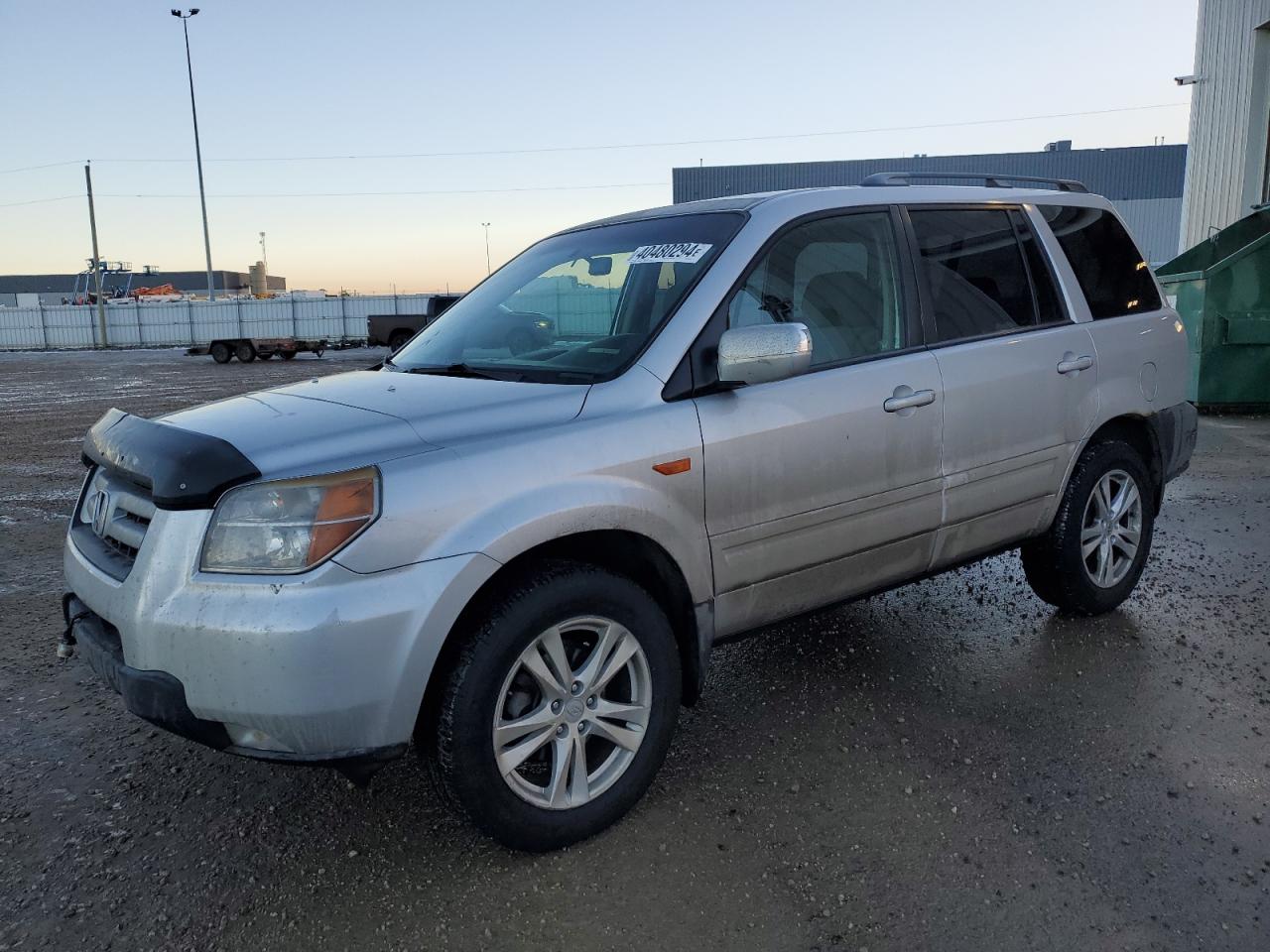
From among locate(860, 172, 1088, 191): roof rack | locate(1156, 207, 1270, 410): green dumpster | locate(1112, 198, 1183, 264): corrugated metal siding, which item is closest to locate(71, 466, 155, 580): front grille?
locate(860, 172, 1088, 191): roof rack

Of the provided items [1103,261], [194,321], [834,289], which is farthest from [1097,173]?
[834,289]

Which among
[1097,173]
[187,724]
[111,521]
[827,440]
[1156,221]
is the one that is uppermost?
[1097,173]

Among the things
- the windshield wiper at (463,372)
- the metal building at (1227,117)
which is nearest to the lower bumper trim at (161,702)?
the windshield wiper at (463,372)

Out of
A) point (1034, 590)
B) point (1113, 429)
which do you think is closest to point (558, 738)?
point (1034, 590)

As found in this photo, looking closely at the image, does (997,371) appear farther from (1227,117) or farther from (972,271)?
(1227,117)

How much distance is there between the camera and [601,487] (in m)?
2.62

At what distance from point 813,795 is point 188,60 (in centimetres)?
4744

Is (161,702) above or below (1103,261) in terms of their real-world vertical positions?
below

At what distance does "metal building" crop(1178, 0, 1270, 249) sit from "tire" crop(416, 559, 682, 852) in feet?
50.8

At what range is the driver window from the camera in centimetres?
319

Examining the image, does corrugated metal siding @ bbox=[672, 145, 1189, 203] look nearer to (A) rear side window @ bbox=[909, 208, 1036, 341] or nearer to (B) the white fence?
(B) the white fence

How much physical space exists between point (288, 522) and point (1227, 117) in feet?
57.9

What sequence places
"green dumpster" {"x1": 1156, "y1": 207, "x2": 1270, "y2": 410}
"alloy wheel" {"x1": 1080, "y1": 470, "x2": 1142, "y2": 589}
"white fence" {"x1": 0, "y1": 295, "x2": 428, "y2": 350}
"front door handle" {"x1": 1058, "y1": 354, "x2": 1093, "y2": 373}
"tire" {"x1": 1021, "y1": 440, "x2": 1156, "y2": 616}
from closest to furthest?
"front door handle" {"x1": 1058, "y1": 354, "x2": 1093, "y2": 373} → "tire" {"x1": 1021, "y1": 440, "x2": 1156, "y2": 616} → "alloy wheel" {"x1": 1080, "y1": 470, "x2": 1142, "y2": 589} → "green dumpster" {"x1": 1156, "y1": 207, "x2": 1270, "y2": 410} → "white fence" {"x1": 0, "y1": 295, "x2": 428, "y2": 350}

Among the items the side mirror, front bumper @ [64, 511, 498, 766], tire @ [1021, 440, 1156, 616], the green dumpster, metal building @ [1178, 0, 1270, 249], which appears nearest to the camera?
front bumper @ [64, 511, 498, 766]
